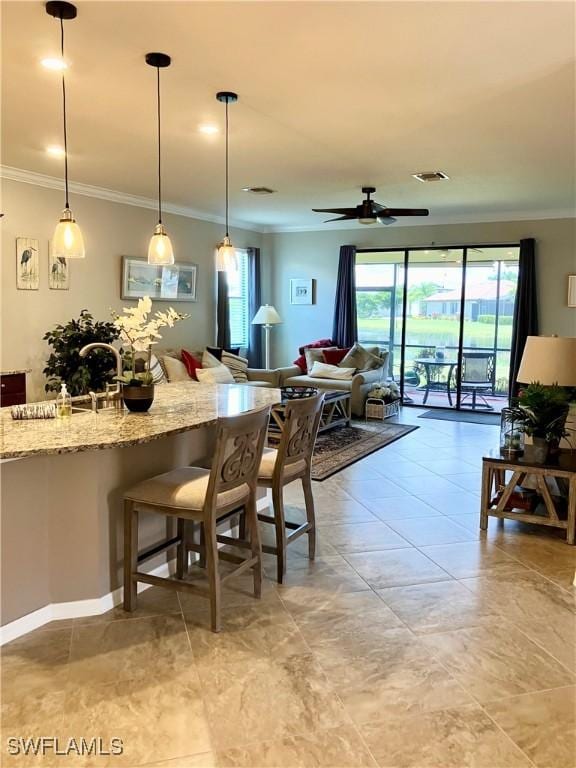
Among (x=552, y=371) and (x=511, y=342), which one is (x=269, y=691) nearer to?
(x=552, y=371)

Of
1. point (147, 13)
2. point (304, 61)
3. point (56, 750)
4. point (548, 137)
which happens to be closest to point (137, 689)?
point (56, 750)

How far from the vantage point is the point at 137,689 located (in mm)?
2301

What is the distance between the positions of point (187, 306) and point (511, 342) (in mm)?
4447

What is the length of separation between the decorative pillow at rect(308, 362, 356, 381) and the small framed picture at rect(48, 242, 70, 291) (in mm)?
3597

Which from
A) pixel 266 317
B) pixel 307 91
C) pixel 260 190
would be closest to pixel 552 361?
pixel 307 91

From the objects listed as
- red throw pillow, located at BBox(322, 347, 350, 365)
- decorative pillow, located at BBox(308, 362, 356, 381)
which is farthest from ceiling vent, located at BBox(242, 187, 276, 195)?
red throw pillow, located at BBox(322, 347, 350, 365)

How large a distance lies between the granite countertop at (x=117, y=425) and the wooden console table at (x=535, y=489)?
153 centimetres

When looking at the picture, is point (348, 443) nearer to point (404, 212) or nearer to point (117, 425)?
point (404, 212)

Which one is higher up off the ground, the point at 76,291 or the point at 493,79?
the point at 493,79

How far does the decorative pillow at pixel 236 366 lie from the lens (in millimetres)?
8008

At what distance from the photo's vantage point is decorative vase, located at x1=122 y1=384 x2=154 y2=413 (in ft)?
10.0

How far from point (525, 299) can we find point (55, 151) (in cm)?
593

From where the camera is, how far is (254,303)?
9.45m

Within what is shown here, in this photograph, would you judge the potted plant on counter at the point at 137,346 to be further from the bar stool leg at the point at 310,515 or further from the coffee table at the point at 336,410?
the coffee table at the point at 336,410
